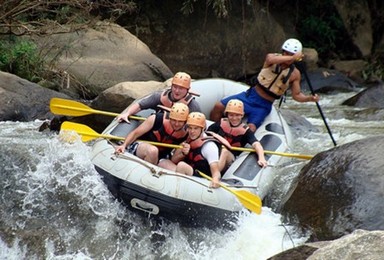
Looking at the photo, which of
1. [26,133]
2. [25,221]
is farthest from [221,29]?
[25,221]

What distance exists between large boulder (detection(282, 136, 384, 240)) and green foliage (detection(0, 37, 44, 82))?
5.11m

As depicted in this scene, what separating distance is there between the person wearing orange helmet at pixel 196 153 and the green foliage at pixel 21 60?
14.5 feet

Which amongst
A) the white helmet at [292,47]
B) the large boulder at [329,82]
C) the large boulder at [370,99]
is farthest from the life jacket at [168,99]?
the large boulder at [329,82]

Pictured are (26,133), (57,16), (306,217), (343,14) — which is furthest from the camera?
(343,14)

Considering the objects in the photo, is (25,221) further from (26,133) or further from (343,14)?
(343,14)

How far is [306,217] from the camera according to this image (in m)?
5.25

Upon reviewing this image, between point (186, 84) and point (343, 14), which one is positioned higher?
point (186, 84)

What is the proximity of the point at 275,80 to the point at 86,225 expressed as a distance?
7.91 ft

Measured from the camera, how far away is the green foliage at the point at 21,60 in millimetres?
9594

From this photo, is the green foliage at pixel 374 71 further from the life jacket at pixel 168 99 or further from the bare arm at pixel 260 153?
the bare arm at pixel 260 153

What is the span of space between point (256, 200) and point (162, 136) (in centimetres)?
100

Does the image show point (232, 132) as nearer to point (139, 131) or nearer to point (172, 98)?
point (172, 98)

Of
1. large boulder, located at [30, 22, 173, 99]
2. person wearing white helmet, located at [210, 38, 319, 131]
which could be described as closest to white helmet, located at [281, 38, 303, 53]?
person wearing white helmet, located at [210, 38, 319, 131]

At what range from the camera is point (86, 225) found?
5613 mm
